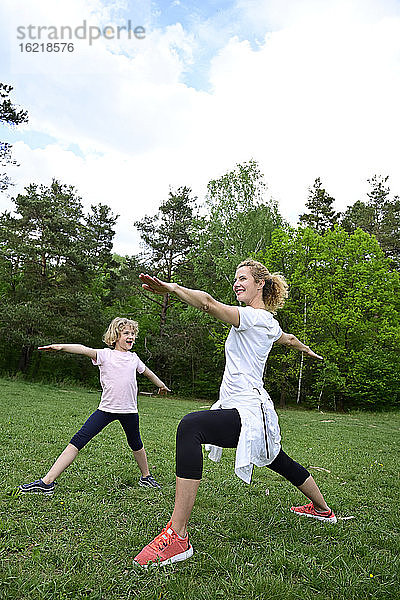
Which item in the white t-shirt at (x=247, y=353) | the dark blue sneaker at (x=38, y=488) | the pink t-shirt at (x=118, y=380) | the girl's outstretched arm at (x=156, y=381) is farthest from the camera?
the girl's outstretched arm at (x=156, y=381)

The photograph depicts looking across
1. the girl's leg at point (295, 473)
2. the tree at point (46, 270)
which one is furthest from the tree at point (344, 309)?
the girl's leg at point (295, 473)

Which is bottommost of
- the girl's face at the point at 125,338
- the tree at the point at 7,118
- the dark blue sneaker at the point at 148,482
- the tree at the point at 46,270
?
the dark blue sneaker at the point at 148,482

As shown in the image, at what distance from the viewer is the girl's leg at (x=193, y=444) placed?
3.24 meters

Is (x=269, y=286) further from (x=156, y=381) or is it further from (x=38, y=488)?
(x=38, y=488)

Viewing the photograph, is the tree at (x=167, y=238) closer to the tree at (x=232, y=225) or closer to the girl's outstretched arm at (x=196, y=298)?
the tree at (x=232, y=225)

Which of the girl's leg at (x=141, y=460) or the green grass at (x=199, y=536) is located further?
the girl's leg at (x=141, y=460)

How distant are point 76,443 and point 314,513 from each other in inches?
96.2

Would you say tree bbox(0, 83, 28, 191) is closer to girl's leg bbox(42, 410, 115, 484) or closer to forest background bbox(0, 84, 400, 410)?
forest background bbox(0, 84, 400, 410)

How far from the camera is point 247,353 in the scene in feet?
11.9

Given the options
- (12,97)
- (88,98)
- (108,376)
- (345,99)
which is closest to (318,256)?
(345,99)

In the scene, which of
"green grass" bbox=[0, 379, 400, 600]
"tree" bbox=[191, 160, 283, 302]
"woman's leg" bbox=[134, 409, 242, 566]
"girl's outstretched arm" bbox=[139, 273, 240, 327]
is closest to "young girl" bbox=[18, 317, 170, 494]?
"green grass" bbox=[0, 379, 400, 600]

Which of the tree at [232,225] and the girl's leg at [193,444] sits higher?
the tree at [232,225]

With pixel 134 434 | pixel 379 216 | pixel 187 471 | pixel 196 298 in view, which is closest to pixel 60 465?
pixel 134 434

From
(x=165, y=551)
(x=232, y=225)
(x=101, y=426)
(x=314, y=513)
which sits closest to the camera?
(x=165, y=551)
